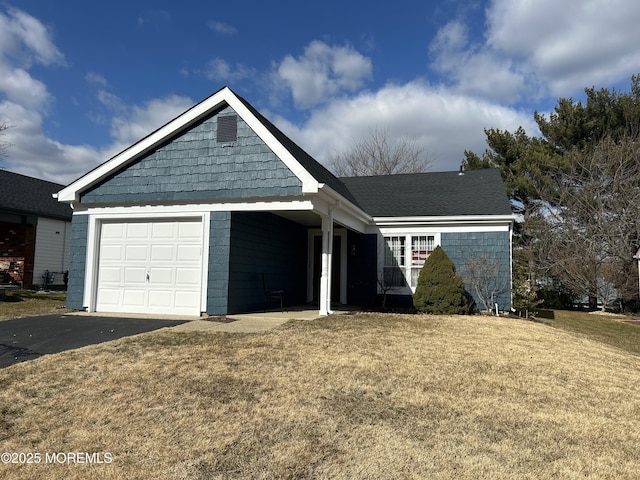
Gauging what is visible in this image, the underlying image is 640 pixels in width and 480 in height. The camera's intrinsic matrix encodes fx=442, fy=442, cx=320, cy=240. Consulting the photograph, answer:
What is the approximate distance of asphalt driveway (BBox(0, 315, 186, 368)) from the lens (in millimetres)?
6320

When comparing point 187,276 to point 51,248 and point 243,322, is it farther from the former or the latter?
point 51,248

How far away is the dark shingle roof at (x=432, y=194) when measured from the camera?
43.0ft

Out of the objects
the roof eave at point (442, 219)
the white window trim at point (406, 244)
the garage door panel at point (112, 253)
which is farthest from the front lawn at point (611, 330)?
the garage door panel at point (112, 253)

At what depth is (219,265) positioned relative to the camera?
991 cm

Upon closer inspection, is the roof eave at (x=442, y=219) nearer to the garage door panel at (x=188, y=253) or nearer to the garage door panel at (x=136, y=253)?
the garage door panel at (x=188, y=253)

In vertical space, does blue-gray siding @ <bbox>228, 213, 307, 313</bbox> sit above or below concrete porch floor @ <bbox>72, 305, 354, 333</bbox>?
above

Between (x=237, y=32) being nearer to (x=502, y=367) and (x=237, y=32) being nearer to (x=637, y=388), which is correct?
(x=502, y=367)

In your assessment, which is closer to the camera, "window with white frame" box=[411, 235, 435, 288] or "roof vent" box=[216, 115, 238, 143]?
"roof vent" box=[216, 115, 238, 143]

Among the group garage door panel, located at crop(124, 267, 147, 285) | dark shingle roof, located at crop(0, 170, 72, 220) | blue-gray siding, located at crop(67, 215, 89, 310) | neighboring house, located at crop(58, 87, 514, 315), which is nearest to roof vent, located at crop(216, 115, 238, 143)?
neighboring house, located at crop(58, 87, 514, 315)

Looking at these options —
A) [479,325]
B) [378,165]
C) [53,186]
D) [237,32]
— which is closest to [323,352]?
[479,325]

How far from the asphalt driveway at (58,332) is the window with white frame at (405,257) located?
6.83 m

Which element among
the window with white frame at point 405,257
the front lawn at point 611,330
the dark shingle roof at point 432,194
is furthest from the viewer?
the window with white frame at point 405,257

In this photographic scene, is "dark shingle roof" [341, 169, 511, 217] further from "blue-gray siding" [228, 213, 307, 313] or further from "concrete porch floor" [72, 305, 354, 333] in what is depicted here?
"concrete porch floor" [72, 305, 354, 333]

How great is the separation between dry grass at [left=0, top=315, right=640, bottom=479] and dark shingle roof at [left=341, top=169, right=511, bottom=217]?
258 inches
